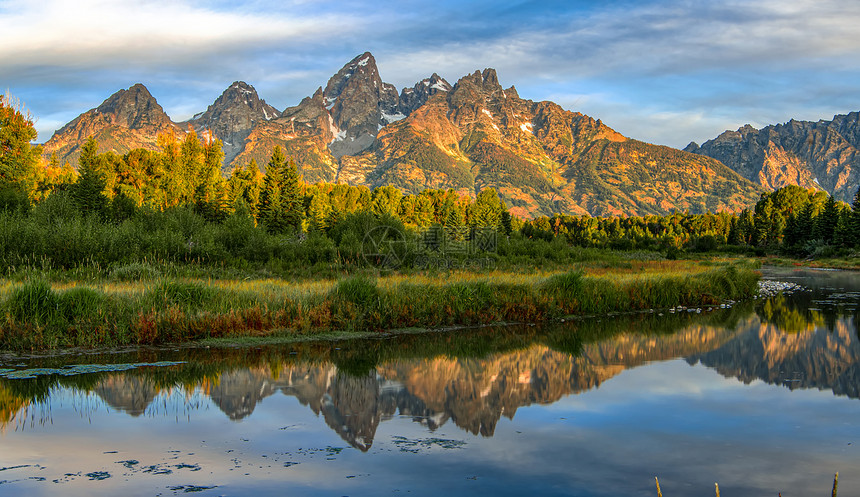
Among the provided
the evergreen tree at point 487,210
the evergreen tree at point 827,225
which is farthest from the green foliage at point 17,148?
the evergreen tree at point 827,225

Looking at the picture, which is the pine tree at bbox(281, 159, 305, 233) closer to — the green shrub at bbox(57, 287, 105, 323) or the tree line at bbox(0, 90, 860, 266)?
the tree line at bbox(0, 90, 860, 266)

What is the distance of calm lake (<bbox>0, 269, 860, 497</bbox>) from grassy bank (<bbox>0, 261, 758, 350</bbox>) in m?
0.81

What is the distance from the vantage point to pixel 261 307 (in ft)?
51.8

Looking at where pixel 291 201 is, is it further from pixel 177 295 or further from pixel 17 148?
pixel 177 295

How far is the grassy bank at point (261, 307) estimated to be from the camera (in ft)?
44.0

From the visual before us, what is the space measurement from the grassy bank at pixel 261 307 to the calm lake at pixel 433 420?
0.81m

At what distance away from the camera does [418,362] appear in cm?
1339

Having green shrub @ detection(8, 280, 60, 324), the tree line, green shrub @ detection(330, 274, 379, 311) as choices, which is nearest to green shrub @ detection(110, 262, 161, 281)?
green shrub @ detection(8, 280, 60, 324)

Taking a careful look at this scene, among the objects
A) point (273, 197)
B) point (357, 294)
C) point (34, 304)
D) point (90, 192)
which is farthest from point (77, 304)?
point (273, 197)

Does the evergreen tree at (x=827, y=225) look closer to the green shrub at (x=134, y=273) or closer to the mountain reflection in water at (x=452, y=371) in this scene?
the mountain reflection in water at (x=452, y=371)

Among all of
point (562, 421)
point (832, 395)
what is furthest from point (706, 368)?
point (562, 421)

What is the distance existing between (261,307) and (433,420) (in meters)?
7.77

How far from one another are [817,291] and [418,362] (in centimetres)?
3101

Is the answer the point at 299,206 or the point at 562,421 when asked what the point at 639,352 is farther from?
the point at 299,206
